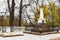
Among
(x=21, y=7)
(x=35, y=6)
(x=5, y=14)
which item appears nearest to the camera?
(x=21, y=7)

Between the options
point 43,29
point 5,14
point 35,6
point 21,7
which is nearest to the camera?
point 43,29

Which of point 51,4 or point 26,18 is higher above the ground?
point 51,4

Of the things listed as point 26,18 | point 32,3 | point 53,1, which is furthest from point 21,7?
point 53,1

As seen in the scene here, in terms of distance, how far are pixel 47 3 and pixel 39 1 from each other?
1830 mm

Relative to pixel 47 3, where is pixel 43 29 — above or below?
below

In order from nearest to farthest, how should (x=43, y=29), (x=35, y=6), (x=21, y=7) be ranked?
(x=43, y=29) < (x=21, y=7) < (x=35, y=6)

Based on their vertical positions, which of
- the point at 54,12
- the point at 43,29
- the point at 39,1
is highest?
the point at 39,1

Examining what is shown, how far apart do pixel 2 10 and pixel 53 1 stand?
877 cm

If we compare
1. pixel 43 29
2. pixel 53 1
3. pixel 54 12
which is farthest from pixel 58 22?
pixel 43 29

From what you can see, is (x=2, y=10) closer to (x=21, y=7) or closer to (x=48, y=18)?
(x=21, y=7)

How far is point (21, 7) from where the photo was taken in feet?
78.8

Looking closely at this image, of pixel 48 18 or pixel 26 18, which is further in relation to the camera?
pixel 26 18

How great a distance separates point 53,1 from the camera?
28781 mm

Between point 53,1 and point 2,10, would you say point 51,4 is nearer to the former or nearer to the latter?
point 53,1
